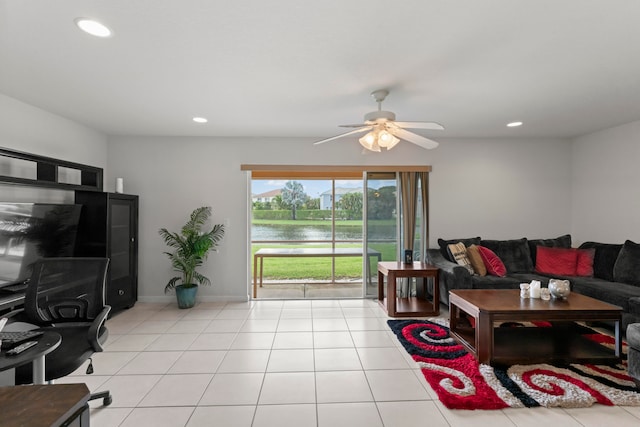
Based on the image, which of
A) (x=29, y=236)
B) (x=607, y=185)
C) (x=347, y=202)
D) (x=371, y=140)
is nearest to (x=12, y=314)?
(x=29, y=236)

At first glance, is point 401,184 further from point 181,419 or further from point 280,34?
point 181,419

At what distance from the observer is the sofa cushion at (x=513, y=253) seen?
14.3 ft

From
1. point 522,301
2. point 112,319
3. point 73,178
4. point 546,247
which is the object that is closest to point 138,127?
point 73,178

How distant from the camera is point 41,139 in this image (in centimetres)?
340

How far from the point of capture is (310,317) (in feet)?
12.9

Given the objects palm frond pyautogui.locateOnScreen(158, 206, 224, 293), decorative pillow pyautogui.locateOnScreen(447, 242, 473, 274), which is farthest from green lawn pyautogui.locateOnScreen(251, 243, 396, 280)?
decorative pillow pyautogui.locateOnScreen(447, 242, 473, 274)

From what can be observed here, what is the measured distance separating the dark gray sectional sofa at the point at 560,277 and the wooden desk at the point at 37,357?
12.3 ft

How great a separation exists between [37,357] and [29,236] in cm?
216

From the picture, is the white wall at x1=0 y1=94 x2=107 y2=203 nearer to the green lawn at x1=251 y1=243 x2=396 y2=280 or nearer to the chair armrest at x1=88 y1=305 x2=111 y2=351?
the chair armrest at x1=88 y1=305 x2=111 y2=351

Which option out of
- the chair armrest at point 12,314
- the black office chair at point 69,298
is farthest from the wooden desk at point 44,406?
the chair armrest at point 12,314

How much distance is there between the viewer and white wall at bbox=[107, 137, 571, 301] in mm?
4574

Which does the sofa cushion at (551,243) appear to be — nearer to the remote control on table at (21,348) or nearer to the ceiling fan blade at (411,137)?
the ceiling fan blade at (411,137)

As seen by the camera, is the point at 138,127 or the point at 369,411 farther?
the point at 138,127

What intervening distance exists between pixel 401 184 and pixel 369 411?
3325 mm
